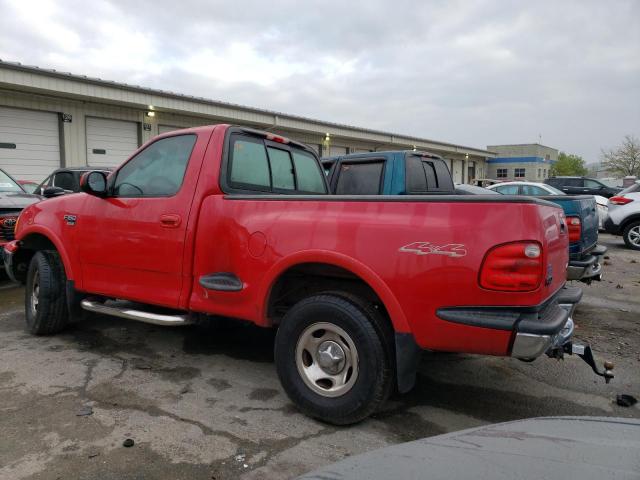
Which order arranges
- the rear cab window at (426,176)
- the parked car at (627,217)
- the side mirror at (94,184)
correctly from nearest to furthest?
the side mirror at (94,184)
the rear cab window at (426,176)
the parked car at (627,217)

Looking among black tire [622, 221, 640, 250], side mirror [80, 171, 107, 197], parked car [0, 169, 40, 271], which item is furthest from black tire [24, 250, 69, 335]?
black tire [622, 221, 640, 250]

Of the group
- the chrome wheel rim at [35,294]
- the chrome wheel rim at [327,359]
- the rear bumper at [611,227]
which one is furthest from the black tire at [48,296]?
the rear bumper at [611,227]

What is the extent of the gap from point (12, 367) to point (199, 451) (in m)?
2.25

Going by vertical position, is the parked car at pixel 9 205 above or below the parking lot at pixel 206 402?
above

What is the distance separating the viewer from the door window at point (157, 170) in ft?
12.8

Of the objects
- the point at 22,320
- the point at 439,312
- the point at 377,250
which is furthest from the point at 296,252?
the point at 22,320

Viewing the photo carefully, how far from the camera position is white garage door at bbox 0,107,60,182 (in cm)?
1406

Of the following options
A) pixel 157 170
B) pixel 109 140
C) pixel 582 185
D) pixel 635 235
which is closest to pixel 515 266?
pixel 157 170

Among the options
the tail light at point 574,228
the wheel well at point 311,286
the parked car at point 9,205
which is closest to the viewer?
the wheel well at point 311,286

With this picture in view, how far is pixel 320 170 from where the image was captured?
5.05 m

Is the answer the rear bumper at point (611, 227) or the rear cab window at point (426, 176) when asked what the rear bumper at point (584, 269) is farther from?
the rear bumper at point (611, 227)

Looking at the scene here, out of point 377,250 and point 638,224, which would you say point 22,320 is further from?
point 638,224

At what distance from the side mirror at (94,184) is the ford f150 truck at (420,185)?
123 inches

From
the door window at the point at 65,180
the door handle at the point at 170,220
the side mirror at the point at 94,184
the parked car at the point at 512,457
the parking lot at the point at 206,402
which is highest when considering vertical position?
the door window at the point at 65,180
